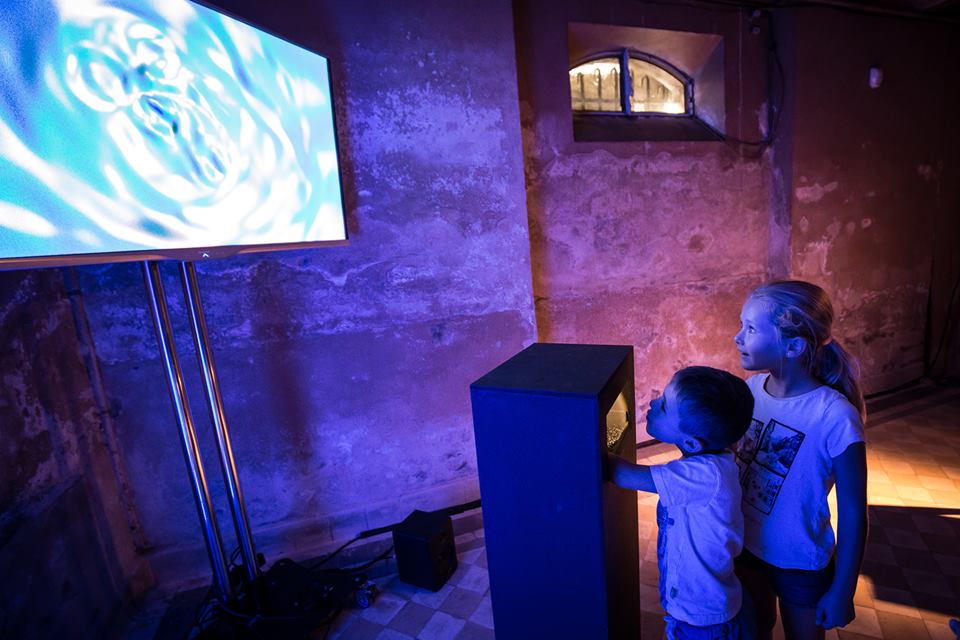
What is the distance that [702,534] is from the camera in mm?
942

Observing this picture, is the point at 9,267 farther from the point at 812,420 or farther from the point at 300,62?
the point at 812,420

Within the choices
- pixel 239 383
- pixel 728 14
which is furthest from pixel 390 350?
pixel 728 14

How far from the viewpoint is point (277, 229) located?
1780 millimetres

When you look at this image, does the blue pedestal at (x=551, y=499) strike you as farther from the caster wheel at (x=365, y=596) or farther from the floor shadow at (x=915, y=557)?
the floor shadow at (x=915, y=557)

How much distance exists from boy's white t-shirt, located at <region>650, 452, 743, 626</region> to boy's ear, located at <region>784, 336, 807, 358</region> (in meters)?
0.32

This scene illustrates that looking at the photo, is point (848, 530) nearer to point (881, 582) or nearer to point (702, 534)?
point (702, 534)

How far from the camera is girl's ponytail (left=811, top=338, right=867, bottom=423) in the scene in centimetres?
107

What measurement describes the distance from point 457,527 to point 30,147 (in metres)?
2.35

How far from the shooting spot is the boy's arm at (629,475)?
0.94m

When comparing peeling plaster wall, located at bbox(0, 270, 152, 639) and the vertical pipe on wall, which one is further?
the vertical pipe on wall

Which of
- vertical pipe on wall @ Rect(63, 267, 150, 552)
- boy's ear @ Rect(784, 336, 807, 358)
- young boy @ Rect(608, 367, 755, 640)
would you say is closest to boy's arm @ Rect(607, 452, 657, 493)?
young boy @ Rect(608, 367, 755, 640)

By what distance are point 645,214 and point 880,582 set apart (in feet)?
7.27

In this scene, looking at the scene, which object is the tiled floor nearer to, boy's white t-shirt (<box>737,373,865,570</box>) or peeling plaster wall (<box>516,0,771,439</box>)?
boy's white t-shirt (<box>737,373,865,570</box>)

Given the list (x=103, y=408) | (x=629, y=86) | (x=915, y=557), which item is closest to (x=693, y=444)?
(x=915, y=557)
